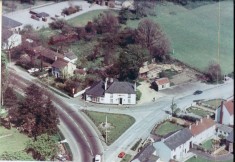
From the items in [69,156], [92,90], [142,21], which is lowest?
[69,156]

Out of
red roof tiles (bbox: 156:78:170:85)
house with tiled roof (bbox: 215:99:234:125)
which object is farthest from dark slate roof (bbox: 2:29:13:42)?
house with tiled roof (bbox: 215:99:234:125)

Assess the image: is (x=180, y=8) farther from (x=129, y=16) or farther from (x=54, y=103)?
(x=54, y=103)

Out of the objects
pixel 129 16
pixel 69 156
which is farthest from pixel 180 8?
pixel 69 156

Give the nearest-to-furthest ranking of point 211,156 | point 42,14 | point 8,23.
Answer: point 211,156
point 8,23
point 42,14

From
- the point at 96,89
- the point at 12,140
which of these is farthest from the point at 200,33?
the point at 12,140

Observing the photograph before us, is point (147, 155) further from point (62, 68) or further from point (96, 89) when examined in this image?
point (62, 68)
